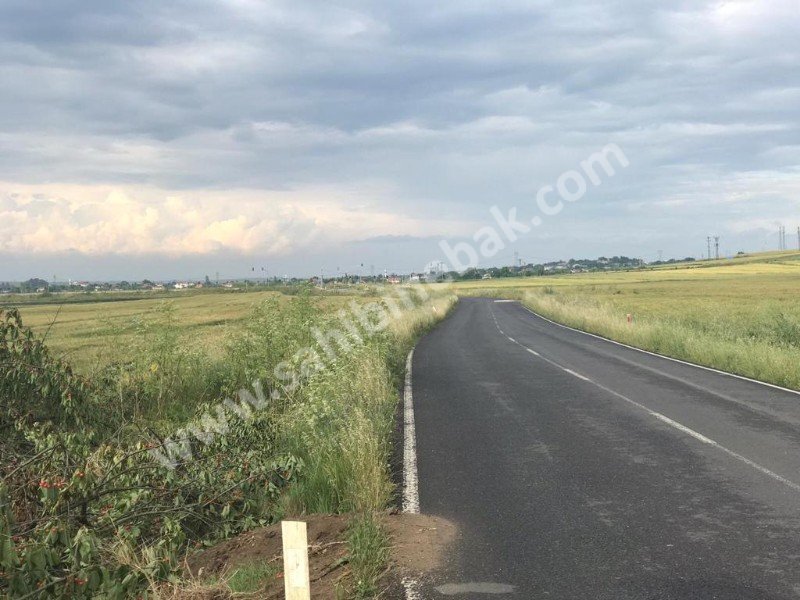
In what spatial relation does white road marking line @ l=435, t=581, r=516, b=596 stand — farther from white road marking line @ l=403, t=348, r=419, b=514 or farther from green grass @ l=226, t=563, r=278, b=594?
white road marking line @ l=403, t=348, r=419, b=514

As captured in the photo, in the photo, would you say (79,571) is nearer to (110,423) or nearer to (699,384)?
(110,423)

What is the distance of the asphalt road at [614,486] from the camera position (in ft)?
15.3

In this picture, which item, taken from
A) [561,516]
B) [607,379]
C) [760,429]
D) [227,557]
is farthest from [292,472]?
[607,379]

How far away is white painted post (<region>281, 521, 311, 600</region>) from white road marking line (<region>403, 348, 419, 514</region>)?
104 inches

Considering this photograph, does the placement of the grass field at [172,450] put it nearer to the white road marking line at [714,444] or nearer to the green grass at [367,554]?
the green grass at [367,554]

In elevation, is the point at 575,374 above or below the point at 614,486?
below

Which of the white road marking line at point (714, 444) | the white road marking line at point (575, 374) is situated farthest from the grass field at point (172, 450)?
the white road marking line at point (575, 374)

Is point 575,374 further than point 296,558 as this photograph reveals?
Yes

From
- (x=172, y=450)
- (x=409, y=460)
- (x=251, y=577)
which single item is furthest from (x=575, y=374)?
(x=251, y=577)

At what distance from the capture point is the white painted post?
3473 millimetres

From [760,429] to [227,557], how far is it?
7.56m

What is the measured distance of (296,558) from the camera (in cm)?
349

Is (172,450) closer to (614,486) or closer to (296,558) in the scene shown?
(296,558)

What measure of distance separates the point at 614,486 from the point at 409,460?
2.50 metres
